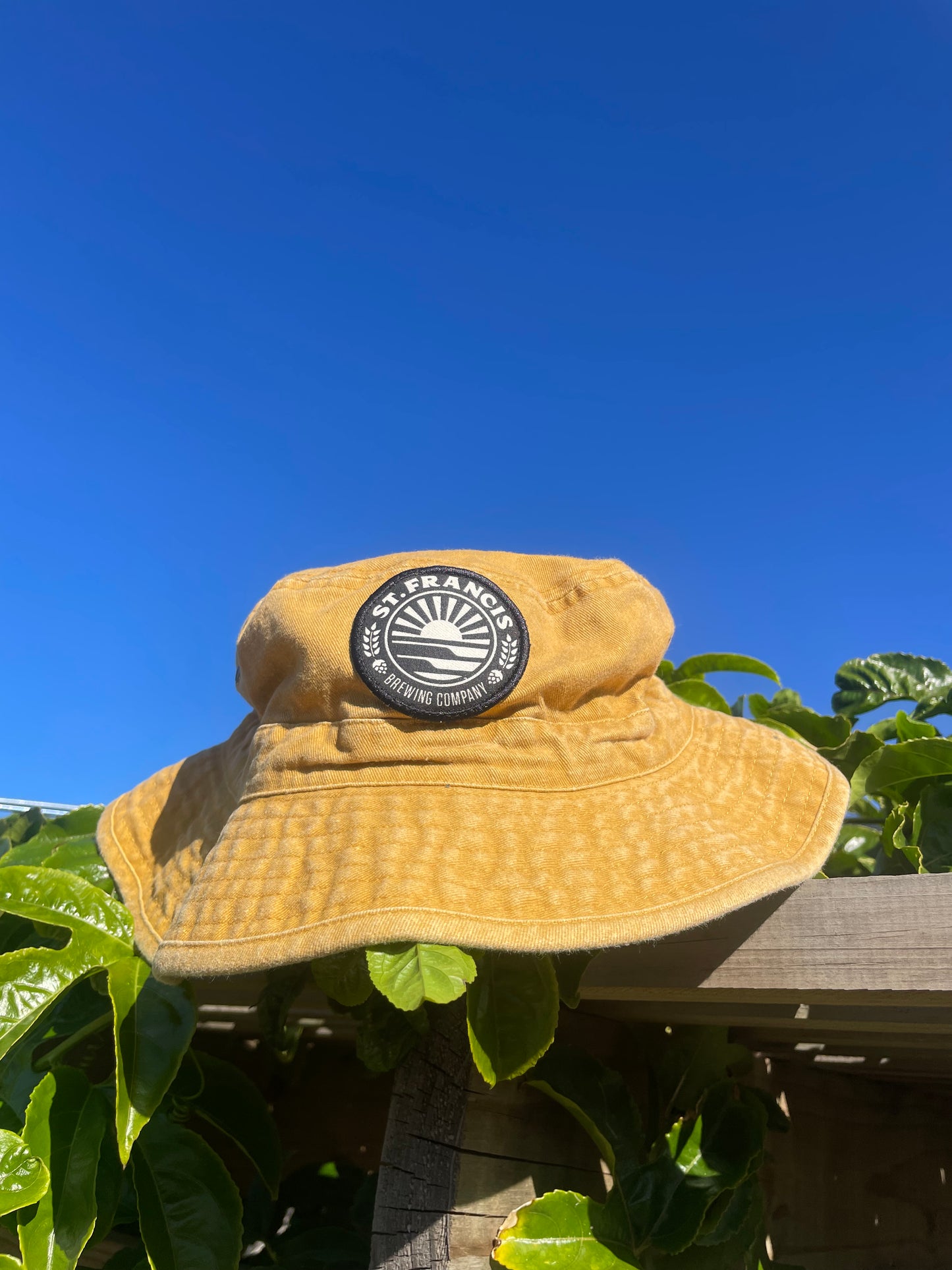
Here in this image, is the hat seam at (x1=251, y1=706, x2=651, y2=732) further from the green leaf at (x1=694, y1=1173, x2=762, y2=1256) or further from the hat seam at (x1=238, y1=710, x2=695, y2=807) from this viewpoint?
the green leaf at (x1=694, y1=1173, x2=762, y2=1256)

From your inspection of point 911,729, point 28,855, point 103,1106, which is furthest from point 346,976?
point 911,729

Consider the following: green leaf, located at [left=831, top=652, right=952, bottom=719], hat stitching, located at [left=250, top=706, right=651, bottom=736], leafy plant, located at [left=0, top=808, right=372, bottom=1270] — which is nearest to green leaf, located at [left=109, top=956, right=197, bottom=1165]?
leafy plant, located at [left=0, top=808, right=372, bottom=1270]

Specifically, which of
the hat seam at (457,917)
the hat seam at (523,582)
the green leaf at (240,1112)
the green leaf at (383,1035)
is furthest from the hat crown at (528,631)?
the green leaf at (240,1112)

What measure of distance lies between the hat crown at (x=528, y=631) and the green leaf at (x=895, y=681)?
49 centimetres

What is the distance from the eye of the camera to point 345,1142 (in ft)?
3.73

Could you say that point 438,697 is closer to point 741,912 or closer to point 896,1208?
point 741,912

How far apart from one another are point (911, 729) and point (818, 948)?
0.41 metres

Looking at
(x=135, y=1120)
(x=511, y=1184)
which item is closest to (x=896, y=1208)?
→ (x=511, y=1184)

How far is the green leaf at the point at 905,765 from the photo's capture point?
850mm

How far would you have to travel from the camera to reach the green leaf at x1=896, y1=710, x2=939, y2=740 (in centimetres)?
94

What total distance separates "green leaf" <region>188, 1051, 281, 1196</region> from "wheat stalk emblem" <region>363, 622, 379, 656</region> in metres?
0.45

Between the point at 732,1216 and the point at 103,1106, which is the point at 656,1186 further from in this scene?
the point at 103,1106

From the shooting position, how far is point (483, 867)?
57 cm

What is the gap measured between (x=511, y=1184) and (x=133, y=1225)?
0.52m
